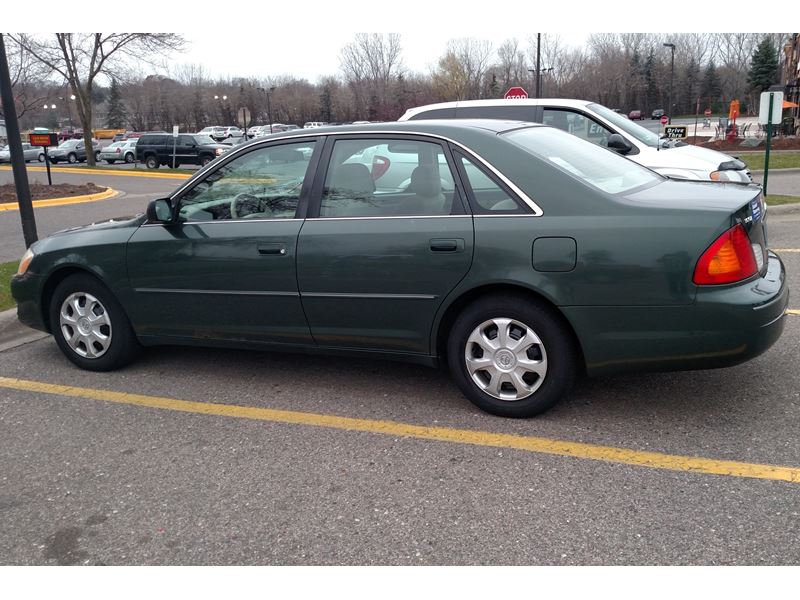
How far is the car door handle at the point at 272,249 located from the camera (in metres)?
4.21

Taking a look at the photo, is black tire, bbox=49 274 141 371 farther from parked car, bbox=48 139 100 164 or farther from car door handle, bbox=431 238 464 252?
parked car, bbox=48 139 100 164

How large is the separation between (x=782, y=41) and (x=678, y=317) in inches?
3372

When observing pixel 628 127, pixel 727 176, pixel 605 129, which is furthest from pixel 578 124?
pixel 727 176

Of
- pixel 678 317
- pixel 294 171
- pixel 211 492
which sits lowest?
pixel 211 492

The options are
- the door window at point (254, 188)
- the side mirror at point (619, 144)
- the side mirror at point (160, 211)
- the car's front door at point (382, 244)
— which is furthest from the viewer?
the side mirror at point (619, 144)

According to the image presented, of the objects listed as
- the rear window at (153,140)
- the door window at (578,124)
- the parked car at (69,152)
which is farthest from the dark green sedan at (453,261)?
the parked car at (69,152)

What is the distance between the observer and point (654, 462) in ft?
11.0

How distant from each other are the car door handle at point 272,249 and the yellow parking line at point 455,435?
36.2 inches

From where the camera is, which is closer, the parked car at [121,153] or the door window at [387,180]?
the door window at [387,180]

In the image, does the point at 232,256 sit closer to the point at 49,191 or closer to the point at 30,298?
the point at 30,298

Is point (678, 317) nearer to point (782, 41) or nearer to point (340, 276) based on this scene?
point (340, 276)

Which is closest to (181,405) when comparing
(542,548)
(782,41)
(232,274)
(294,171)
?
(232,274)

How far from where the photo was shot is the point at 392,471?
341 centimetres

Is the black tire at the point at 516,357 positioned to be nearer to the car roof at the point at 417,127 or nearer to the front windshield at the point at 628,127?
the car roof at the point at 417,127
